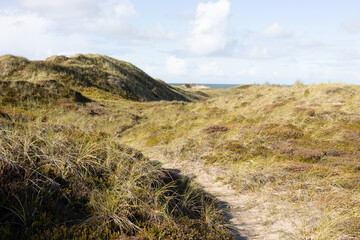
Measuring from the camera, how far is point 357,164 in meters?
6.89

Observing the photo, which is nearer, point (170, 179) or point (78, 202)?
point (78, 202)

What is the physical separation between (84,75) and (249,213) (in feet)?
134

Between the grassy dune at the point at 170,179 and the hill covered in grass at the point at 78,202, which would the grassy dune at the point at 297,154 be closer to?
the grassy dune at the point at 170,179

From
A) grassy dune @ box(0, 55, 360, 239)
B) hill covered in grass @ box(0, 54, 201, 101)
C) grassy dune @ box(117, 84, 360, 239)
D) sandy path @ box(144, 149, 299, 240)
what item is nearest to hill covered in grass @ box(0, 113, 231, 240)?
grassy dune @ box(0, 55, 360, 239)

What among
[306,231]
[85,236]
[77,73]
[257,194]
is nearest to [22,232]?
[85,236]

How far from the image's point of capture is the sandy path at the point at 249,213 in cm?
468

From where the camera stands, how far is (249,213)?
557cm

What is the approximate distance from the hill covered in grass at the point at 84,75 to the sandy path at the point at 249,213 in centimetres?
2326

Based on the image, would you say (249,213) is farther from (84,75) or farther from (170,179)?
(84,75)

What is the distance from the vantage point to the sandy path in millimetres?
4680

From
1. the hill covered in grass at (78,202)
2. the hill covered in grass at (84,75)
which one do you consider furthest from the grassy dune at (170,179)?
the hill covered in grass at (84,75)

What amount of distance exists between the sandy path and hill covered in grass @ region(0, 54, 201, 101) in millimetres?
23256

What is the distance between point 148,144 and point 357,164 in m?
9.04

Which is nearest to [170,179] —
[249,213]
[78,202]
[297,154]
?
[249,213]
